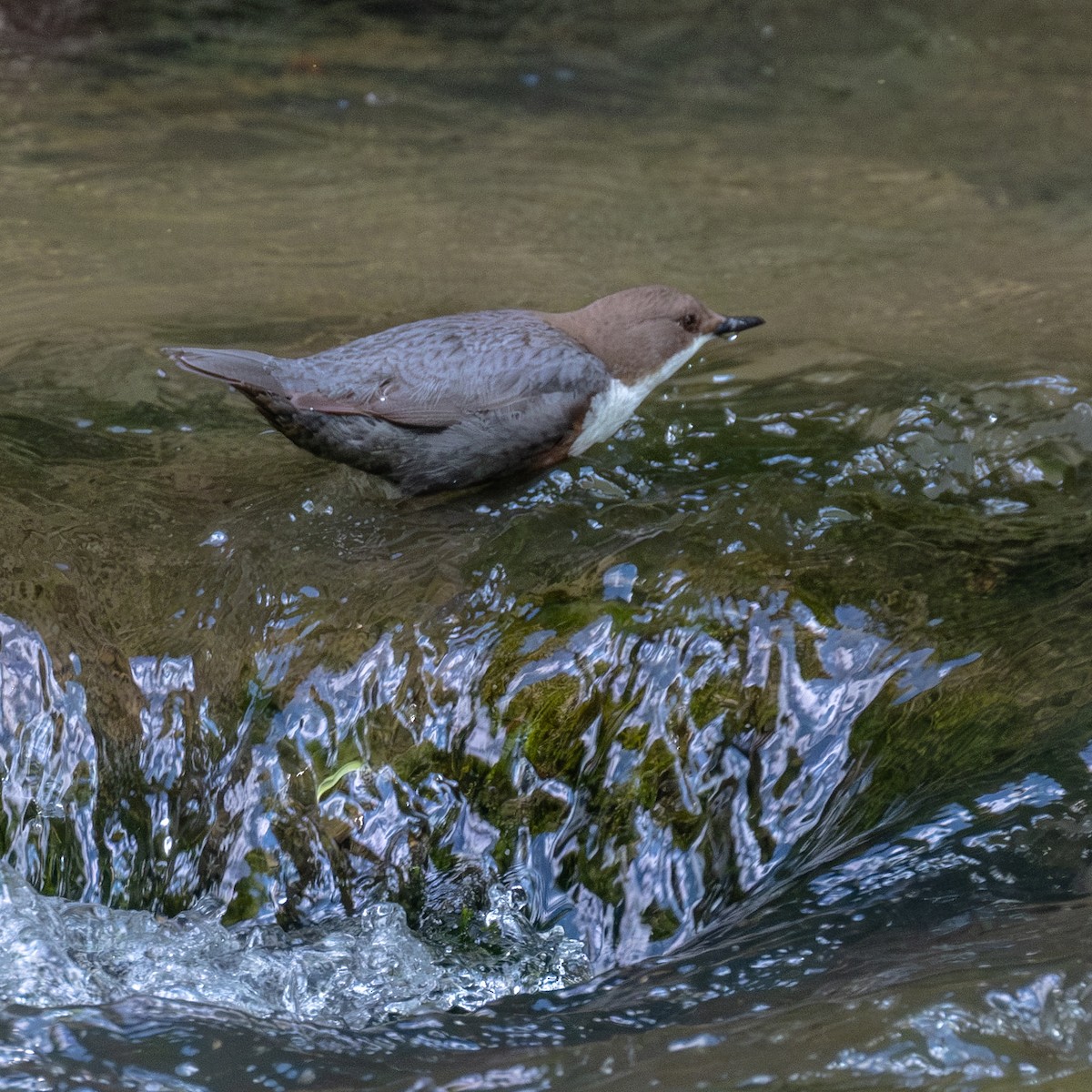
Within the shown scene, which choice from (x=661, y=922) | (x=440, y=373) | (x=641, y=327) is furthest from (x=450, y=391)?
(x=661, y=922)

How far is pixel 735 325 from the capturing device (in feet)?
15.5

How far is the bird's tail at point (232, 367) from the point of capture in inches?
146

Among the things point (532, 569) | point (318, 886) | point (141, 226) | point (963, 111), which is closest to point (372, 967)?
point (318, 886)

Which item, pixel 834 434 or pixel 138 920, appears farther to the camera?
pixel 834 434

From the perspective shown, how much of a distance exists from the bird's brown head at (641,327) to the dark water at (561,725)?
0.34 m

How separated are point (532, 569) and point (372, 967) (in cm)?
115

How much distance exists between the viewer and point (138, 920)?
3.38 metres

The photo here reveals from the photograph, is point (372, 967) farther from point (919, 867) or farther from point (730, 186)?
point (730, 186)

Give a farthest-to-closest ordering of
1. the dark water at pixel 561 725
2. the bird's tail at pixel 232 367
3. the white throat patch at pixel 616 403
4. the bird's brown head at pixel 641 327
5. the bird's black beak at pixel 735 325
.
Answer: the bird's black beak at pixel 735 325, the bird's brown head at pixel 641 327, the white throat patch at pixel 616 403, the bird's tail at pixel 232 367, the dark water at pixel 561 725

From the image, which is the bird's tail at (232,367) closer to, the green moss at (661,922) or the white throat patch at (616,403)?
the white throat patch at (616,403)

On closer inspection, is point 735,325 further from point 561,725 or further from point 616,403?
point 561,725

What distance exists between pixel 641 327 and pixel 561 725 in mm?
1598

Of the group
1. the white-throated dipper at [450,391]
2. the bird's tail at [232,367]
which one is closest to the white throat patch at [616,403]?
the white-throated dipper at [450,391]

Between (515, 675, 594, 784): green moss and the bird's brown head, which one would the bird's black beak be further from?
(515, 675, 594, 784): green moss
